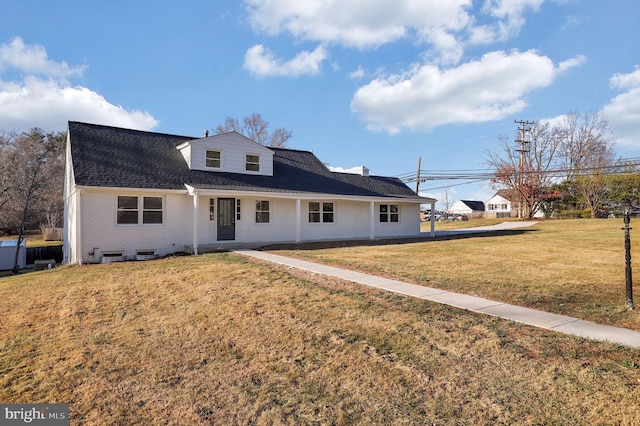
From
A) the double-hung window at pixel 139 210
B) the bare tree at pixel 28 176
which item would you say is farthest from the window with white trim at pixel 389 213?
the bare tree at pixel 28 176

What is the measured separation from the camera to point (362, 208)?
19.5 meters

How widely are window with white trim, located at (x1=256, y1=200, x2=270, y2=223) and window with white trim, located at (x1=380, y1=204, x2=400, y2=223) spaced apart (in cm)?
716

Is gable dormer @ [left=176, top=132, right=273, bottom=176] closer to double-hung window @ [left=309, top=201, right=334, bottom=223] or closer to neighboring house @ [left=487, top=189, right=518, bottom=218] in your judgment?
double-hung window @ [left=309, top=201, right=334, bottom=223]

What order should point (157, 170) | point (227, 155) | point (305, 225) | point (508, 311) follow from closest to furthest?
1. point (508, 311)
2. point (157, 170)
3. point (227, 155)
4. point (305, 225)

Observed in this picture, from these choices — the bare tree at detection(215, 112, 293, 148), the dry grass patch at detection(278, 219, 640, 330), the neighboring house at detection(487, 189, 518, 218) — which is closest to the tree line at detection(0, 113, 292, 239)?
the bare tree at detection(215, 112, 293, 148)

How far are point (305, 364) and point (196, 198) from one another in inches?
423

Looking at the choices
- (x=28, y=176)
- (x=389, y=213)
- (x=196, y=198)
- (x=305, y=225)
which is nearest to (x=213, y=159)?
(x=196, y=198)

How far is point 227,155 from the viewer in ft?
54.2

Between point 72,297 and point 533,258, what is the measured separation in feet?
39.6

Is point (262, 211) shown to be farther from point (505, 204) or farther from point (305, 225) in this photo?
point (505, 204)

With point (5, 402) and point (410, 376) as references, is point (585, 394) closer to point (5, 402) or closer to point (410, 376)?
point (410, 376)

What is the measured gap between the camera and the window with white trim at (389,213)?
20.6m

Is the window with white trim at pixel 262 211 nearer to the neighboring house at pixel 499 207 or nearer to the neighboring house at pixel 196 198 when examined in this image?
the neighboring house at pixel 196 198

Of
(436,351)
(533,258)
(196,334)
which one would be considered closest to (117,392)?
(196,334)
